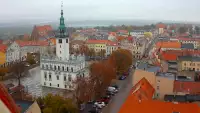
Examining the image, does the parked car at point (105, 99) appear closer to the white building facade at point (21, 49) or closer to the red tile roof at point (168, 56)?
the red tile roof at point (168, 56)

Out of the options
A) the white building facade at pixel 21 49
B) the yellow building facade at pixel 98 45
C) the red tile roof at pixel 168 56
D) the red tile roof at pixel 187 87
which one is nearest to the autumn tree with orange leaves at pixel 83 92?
the red tile roof at pixel 187 87

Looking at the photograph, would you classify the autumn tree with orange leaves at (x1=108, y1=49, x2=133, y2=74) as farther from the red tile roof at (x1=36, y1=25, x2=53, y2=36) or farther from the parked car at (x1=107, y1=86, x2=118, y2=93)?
the red tile roof at (x1=36, y1=25, x2=53, y2=36)

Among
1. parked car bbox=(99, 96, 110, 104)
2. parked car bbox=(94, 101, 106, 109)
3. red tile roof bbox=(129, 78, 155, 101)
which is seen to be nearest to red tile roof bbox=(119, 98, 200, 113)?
red tile roof bbox=(129, 78, 155, 101)

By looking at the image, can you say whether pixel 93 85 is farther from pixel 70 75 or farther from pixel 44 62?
pixel 44 62

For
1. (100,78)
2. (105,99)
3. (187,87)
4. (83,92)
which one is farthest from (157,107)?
(100,78)

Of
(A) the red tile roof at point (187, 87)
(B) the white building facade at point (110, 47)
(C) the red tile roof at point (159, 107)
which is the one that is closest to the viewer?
(C) the red tile roof at point (159, 107)
